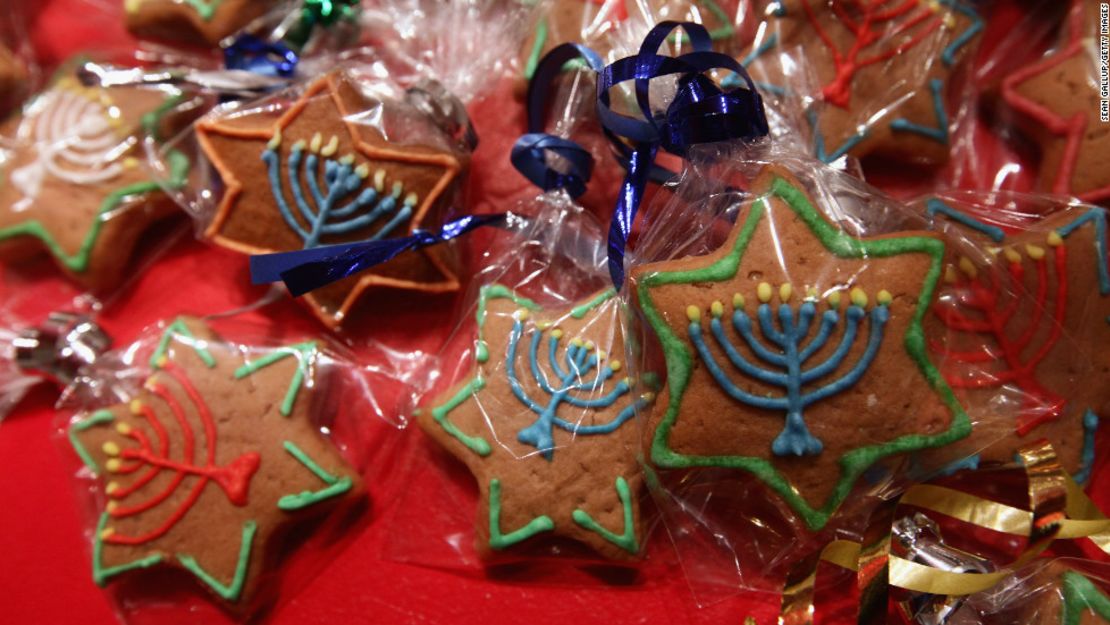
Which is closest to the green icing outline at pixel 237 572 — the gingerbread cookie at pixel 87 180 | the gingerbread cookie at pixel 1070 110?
the gingerbread cookie at pixel 87 180

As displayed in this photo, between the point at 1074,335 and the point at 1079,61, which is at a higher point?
the point at 1079,61

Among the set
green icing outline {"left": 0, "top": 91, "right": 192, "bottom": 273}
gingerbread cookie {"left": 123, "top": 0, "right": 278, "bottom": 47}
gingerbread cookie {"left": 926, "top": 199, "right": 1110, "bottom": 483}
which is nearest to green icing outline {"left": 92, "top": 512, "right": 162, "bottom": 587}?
green icing outline {"left": 0, "top": 91, "right": 192, "bottom": 273}

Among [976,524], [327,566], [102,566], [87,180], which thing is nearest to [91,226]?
[87,180]

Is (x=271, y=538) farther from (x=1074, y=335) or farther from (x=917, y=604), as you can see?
(x=1074, y=335)

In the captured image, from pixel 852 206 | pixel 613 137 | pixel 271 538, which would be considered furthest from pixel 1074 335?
pixel 271 538

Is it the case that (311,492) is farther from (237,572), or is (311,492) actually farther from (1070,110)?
(1070,110)

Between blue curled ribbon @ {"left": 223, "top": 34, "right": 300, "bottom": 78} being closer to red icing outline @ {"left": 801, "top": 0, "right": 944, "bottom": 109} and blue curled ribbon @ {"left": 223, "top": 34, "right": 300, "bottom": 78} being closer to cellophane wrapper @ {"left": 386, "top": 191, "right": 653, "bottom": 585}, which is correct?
cellophane wrapper @ {"left": 386, "top": 191, "right": 653, "bottom": 585}
